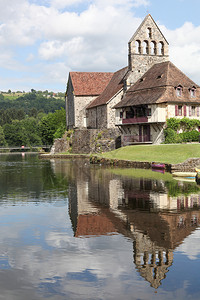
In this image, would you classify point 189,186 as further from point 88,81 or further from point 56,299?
point 88,81

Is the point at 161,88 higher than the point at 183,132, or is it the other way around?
the point at 161,88

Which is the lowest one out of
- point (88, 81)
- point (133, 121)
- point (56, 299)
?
point (56, 299)

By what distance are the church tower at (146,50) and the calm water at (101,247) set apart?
142 feet

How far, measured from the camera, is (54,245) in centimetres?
1146

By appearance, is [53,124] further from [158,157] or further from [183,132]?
[158,157]

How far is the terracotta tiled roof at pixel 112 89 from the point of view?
2502 inches


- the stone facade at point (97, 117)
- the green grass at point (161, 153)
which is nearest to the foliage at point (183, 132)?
the green grass at point (161, 153)

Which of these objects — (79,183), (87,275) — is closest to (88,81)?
(79,183)

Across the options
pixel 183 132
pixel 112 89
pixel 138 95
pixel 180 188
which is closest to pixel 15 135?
pixel 112 89

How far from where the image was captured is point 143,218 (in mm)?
14750

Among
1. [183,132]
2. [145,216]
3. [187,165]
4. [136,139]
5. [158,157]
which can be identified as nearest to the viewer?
[145,216]

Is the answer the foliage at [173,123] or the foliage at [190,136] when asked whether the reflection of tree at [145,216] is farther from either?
the foliage at [173,123]

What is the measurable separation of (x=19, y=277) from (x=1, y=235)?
3.99 meters

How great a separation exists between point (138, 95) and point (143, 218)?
1657 inches
